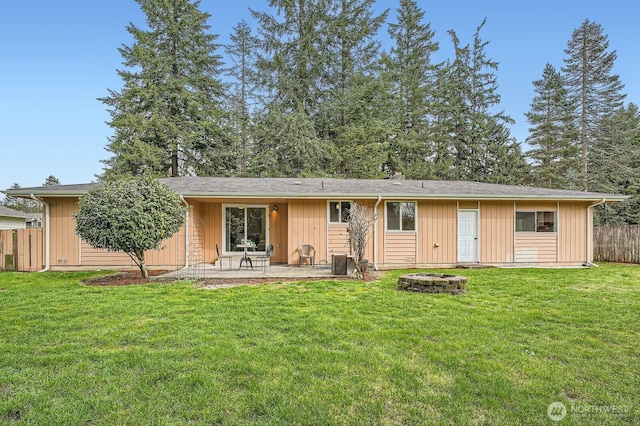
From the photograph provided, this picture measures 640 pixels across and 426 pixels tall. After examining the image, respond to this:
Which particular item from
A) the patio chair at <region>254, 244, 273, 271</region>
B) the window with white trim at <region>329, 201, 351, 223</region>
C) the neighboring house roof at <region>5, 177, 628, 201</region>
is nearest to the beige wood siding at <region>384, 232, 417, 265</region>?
the neighboring house roof at <region>5, 177, 628, 201</region>

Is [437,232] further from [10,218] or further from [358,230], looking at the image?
[10,218]

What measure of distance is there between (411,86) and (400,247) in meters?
15.3

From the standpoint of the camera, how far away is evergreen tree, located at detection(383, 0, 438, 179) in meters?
21.6

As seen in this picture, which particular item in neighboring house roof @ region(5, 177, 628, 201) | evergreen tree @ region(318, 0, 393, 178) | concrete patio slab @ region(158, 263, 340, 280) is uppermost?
evergreen tree @ region(318, 0, 393, 178)

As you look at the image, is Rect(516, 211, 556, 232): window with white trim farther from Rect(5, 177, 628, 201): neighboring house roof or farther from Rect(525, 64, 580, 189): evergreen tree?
Rect(525, 64, 580, 189): evergreen tree

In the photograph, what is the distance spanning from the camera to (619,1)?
45.2ft

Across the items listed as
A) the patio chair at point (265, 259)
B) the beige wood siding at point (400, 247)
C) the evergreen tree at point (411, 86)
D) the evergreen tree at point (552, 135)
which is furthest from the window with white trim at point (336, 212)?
the evergreen tree at point (552, 135)

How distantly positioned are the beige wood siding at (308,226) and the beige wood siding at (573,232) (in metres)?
7.69

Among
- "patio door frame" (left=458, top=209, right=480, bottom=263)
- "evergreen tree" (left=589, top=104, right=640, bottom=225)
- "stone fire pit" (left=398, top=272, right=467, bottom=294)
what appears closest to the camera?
"stone fire pit" (left=398, top=272, right=467, bottom=294)

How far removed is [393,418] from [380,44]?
2197 centimetres

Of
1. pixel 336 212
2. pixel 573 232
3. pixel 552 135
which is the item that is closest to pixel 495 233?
pixel 573 232

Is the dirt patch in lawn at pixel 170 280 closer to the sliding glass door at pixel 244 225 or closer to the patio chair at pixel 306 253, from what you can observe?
the patio chair at pixel 306 253

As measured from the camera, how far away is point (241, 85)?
21.7 m

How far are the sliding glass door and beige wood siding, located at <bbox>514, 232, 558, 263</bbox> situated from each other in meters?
8.24
